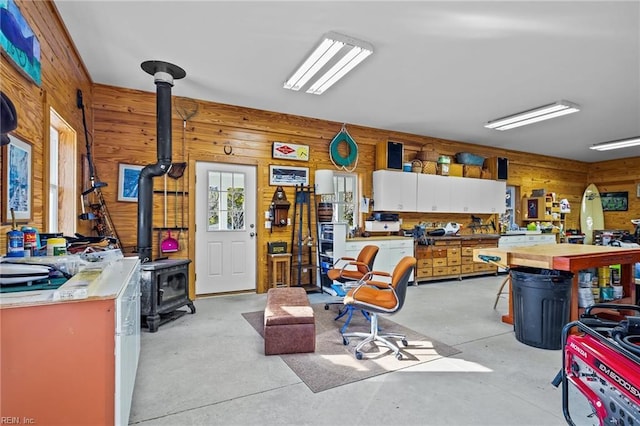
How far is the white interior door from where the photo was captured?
16.2 ft

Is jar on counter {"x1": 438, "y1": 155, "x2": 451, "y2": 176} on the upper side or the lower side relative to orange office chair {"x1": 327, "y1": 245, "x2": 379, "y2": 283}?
upper

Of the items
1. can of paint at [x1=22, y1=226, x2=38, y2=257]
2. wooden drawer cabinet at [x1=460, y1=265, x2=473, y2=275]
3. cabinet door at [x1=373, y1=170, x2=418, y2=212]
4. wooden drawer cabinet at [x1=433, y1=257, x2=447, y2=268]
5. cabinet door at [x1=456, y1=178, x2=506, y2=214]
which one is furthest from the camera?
cabinet door at [x1=456, y1=178, x2=506, y2=214]

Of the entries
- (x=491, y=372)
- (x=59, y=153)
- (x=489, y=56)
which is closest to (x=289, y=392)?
(x=491, y=372)

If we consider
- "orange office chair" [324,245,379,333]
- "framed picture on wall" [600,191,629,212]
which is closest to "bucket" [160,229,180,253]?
"orange office chair" [324,245,379,333]

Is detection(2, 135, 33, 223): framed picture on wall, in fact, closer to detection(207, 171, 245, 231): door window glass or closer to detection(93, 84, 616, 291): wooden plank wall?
detection(93, 84, 616, 291): wooden plank wall

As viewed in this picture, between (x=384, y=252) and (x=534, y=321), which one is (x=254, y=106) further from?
(x=534, y=321)

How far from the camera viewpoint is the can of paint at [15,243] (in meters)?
1.87

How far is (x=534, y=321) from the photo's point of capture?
3.18m

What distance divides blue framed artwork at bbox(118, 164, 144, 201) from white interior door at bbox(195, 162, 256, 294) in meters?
0.82

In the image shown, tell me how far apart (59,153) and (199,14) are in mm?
2129

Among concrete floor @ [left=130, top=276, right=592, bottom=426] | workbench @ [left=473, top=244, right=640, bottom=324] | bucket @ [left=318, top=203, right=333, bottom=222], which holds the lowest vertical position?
concrete floor @ [left=130, top=276, right=592, bottom=426]

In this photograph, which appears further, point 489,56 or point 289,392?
point 489,56

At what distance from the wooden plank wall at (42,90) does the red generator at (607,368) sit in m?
3.22

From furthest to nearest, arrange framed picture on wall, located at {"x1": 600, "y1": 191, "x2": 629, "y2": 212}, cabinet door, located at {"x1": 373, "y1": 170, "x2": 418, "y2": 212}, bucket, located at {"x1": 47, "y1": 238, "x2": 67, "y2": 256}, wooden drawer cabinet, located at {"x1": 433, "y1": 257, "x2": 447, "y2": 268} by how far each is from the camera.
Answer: framed picture on wall, located at {"x1": 600, "y1": 191, "x2": 629, "y2": 212} → wooden drawer cabinet, located at {"x1": 433, "y1": 257, "x2": 447, "y2": 268} → cabinet door, located at {"x1": 373, "y1": 170, "x2": 418, "y2": 212} → bucket, located at {"x1": 47, "y1": 238, "x2": 67, "y2": 256}
